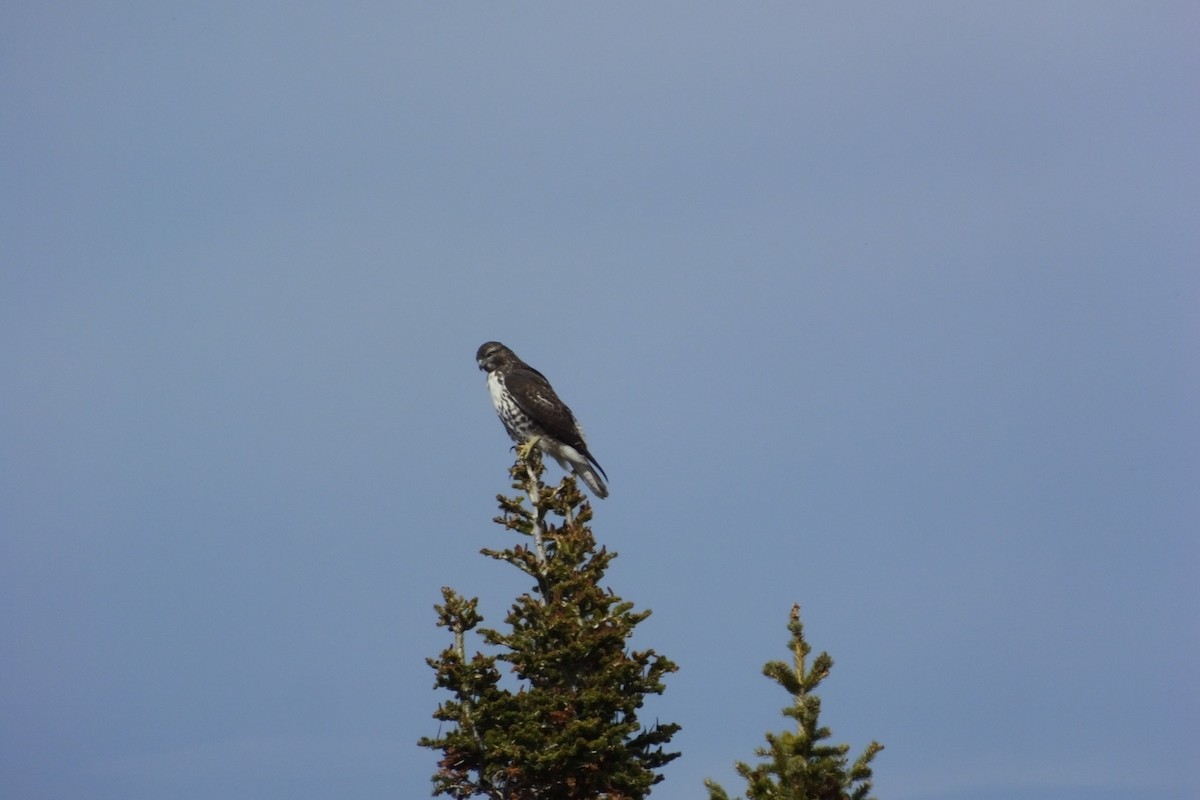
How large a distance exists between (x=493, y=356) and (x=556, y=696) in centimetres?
968

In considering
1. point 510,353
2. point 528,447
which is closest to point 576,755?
point 528,447

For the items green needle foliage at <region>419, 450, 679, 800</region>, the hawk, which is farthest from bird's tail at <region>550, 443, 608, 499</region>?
green needle foliage at <region>419, 450, 679, 800</region>

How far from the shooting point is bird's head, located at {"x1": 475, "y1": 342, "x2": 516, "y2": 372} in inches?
1017

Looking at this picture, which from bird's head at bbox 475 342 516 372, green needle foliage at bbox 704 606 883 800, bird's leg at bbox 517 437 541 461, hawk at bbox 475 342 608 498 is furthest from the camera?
bird's head at bbox 475 342 516 372

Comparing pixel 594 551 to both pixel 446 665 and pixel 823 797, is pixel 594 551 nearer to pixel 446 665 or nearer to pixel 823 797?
pixel 446 665

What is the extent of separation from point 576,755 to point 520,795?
76 cm

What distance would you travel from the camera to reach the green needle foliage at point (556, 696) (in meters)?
16.6

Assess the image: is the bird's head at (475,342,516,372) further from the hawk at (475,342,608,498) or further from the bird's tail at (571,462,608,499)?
the bird's tail at (571,462,608,499)

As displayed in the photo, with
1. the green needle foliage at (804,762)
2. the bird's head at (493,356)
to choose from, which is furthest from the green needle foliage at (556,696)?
the bird's head at (493,356)

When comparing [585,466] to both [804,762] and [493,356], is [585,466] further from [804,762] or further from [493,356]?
[804,762]

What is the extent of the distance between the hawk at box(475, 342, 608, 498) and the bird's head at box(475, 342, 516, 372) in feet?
2.15

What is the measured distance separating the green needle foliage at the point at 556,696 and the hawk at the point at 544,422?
242 inches

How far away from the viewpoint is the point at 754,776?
550 inches

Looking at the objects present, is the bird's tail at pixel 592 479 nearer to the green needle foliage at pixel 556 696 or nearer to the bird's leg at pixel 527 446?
the bird's leg at pixel 527 446
